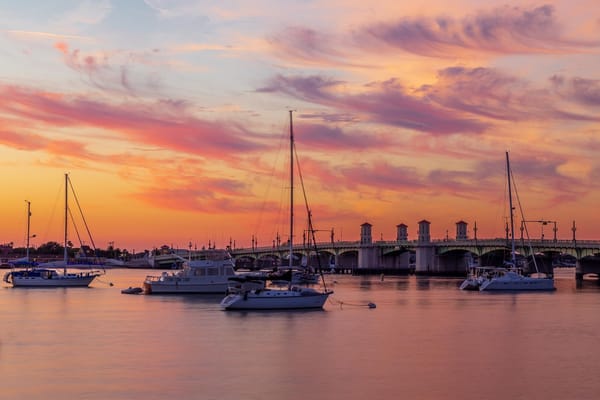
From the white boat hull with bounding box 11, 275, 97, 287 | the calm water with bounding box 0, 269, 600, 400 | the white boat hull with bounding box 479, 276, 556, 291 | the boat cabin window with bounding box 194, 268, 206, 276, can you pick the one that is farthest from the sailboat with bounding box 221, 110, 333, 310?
the white boat hull with bounding box 11, 275, 97, 287

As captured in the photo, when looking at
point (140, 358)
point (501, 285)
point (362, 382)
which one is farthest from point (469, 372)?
point (501, 285)

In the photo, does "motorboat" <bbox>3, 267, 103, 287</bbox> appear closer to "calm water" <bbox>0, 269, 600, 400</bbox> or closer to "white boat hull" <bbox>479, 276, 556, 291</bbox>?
"calm water" <bbox>0, 269, 600, 400</bbox>

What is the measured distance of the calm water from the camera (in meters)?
37.4

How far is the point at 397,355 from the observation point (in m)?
48.1

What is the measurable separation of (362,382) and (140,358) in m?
13.2

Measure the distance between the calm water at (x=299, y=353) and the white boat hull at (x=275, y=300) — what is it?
1.28 metres

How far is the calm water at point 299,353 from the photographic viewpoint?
37.4 m

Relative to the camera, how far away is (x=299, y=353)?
4856 cm

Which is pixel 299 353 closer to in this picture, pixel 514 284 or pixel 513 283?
pixel 513 283

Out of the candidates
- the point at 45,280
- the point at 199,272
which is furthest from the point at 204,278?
the point at 45,280

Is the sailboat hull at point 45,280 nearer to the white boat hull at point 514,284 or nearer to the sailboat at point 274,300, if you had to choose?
the white boat hull at point 514,284

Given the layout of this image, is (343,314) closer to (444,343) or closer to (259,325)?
(259,325)

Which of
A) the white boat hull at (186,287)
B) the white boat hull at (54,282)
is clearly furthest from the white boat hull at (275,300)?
the white boat hull at (54,282)

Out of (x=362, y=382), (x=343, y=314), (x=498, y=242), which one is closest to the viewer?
(x=362, y=382)
